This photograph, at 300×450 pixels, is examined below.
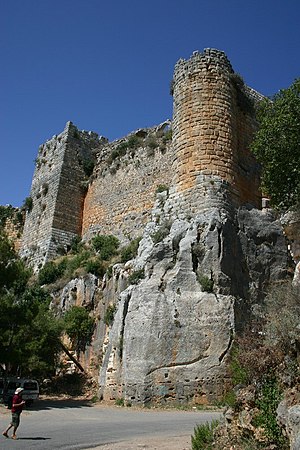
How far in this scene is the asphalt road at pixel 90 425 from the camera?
849 cm

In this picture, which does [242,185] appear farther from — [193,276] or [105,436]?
[105,436]

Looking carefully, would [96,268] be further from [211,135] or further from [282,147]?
[282,147]

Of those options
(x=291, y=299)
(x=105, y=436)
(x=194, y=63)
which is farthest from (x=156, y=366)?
(x=194, y=63)

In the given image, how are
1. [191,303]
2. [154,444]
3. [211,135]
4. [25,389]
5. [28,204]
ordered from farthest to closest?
[28,204]
[211,135]
[25,389]
[191,303]
[154,444]

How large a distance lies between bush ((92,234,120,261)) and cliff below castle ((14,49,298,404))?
2.08ft

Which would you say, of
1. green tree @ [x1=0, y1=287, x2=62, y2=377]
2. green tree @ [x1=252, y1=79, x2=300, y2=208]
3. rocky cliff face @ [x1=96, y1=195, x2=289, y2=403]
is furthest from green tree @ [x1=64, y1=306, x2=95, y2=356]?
green tree @ [x1=252, y1=79, x2=300, y2=208]

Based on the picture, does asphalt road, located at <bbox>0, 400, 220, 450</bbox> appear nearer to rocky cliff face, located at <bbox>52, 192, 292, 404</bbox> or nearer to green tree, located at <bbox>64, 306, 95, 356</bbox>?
rocky cliff face, located at <bbox>52, 192, 292, 404</bbox>

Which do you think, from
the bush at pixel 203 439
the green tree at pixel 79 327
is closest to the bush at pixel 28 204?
the green tree at pixel 79 327

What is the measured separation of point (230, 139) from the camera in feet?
59.7

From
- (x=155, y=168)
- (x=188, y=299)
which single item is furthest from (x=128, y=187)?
(x=188, y=299)

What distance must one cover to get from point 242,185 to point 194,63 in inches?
212

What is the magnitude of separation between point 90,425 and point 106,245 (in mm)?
14625

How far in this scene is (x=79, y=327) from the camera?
20703mm

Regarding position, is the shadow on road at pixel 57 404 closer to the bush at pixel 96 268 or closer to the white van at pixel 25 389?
the white van at pixel 25 389
